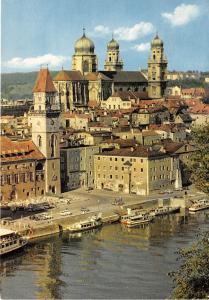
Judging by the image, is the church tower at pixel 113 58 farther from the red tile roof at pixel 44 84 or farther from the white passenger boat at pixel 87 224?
Answer: the white passenger boat at pixel 87 224

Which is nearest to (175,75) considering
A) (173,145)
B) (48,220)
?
(173,145)

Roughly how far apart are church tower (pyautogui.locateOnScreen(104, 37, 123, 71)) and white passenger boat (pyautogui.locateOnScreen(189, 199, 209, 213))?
29624mm

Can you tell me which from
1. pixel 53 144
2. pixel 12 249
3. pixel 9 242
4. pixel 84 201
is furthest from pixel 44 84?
pixel 12 249

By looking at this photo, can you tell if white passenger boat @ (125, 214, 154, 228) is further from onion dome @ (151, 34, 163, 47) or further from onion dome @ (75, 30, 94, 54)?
onion dome @ (151, 34, 163, 47)

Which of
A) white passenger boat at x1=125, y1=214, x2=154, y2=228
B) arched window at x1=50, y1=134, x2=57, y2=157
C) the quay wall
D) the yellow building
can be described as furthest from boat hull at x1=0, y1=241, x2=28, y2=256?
the yellow building

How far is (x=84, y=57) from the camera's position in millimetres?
48781

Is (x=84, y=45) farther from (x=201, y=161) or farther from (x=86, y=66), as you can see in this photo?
(x=201, y=161)

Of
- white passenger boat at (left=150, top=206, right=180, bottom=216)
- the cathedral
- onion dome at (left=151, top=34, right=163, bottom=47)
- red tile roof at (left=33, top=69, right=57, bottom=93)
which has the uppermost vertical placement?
onion dome at (left=151, top=34, right=163, bottom=47)

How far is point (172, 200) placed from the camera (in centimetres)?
2522

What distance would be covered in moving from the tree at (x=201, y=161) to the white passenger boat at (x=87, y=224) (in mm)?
9191

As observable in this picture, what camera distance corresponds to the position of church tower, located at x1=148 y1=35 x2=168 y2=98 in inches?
2040

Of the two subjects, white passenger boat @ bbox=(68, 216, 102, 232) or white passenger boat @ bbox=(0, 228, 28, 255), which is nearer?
white passenger boat @ bbox=(0, 228, 28, 255)

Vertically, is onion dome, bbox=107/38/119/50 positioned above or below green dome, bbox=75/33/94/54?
above

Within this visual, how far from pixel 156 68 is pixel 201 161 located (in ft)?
130
